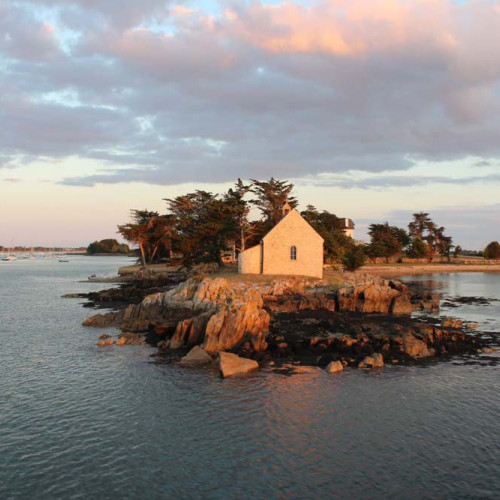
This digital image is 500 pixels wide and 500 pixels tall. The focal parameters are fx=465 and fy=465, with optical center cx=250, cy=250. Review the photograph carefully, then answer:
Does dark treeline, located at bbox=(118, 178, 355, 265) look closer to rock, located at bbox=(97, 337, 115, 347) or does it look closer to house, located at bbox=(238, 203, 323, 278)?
house, located at bbox=(238, 203, 323, 278)

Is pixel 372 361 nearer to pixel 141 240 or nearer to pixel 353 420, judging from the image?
pixel 353 420

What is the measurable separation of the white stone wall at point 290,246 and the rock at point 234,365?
2866cm

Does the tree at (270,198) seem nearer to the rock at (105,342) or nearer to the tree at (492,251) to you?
the rock at (105,342)

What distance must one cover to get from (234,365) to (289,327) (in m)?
10.9

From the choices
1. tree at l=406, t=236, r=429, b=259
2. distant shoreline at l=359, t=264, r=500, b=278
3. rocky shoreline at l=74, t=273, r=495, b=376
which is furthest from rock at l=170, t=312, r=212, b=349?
tree at l=406, t=236, r=429, b=259

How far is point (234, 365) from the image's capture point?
942 inches

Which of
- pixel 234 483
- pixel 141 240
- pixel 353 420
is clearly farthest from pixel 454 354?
pixel 141 240

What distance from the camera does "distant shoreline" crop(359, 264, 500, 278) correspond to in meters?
105

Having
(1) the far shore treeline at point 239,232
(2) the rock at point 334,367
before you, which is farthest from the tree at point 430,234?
(2) the rock at point 334,367

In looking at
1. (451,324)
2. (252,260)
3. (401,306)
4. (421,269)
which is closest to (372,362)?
(451,324)

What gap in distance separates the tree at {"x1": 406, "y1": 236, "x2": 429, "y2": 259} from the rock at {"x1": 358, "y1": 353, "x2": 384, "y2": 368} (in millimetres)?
111655

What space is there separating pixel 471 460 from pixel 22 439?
15.0 meters

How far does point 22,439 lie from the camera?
16.2 m

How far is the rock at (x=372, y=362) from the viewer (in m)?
24.9
